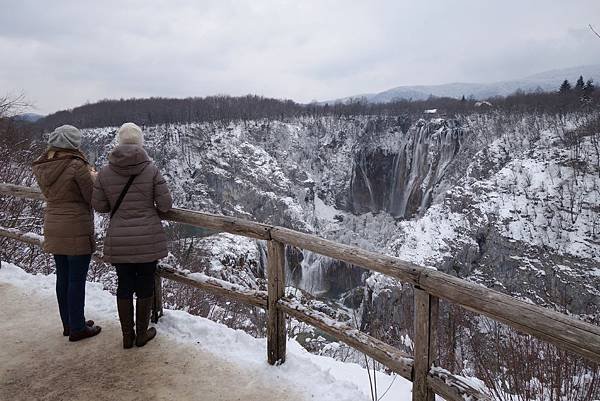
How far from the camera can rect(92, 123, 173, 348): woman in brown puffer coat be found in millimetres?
3236

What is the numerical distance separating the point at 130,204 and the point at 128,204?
0.6 inches

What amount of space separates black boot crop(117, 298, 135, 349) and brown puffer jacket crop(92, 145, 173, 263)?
439mm

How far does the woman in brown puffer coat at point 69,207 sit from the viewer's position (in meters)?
3.38

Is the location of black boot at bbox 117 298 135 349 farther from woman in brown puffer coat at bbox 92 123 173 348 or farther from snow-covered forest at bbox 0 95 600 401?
snow-covered forest at bbox 0 95 600 401

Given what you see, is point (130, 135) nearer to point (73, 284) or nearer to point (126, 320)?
point (73, 284)

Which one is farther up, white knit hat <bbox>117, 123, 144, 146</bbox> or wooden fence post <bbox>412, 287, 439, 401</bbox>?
white knit hat <bbox>117, 123, 144, 146</bbox>

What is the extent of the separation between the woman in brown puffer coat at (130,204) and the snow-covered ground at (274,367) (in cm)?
83

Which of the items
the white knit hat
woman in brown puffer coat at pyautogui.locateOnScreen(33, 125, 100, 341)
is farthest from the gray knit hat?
the white knit hat

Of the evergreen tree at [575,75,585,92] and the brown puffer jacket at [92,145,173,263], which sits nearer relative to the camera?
the brown puffer jacket at [92,145,173,263]

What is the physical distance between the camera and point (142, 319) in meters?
3.57

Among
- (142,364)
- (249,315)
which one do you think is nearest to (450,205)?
(249,315)

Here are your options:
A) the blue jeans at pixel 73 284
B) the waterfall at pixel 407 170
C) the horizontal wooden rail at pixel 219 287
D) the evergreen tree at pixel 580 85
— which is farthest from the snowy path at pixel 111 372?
the evergreen tree at pixel 580 85

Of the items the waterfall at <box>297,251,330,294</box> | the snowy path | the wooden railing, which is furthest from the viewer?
the waterfall at <box>297,251,330,294</box>

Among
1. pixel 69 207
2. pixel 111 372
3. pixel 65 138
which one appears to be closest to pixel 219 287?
pixel 111 372
